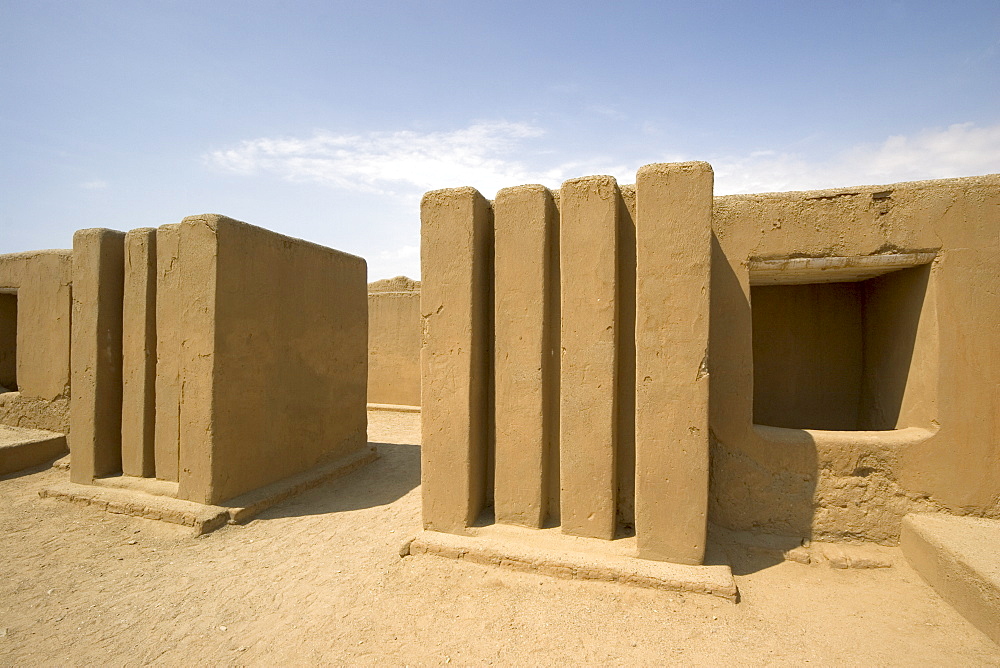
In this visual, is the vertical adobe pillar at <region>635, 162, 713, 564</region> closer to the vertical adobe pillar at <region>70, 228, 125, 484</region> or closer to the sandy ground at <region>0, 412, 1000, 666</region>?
the sandy ground at <region>0, 412, 1000, 666</region>

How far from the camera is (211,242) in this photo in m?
4.21

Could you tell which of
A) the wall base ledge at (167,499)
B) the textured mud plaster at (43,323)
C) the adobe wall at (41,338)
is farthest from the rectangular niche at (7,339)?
the wall base ledge at (167,499)

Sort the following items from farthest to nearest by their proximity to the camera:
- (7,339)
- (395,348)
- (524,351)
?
(395,348), (7,339), (524,351)

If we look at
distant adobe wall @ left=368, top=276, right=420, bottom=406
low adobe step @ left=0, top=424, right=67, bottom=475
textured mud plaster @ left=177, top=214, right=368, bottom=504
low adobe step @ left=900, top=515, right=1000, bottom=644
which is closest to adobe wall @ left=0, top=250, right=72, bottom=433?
low adobe step @ left=0, top=424, right=67, bottom=475

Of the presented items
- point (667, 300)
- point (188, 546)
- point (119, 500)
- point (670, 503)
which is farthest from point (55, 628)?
point (667, 300)

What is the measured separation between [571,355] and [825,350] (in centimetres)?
278

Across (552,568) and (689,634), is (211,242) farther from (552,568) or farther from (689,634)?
(689,634)

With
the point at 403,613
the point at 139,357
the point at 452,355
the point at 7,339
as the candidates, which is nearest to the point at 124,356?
the point at 139,357

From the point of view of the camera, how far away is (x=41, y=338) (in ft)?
20.1

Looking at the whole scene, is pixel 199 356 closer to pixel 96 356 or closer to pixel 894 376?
pixel 96 356

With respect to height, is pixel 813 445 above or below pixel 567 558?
above

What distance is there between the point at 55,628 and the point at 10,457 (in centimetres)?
405

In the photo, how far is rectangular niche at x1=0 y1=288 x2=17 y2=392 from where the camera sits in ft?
24.0

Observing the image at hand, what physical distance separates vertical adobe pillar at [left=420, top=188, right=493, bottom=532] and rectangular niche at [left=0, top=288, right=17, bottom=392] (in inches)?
300
